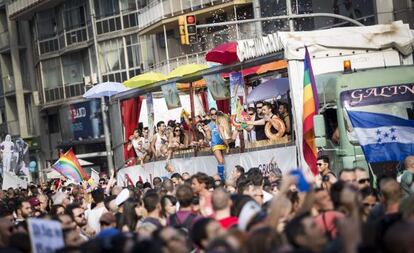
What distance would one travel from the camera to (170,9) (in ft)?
168

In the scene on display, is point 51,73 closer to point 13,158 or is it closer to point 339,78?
point 13,158

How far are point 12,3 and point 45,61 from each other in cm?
489

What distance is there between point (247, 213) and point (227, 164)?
40.8ft

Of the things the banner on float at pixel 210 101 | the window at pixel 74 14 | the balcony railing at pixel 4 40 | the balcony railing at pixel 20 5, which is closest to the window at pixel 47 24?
the balcony railing at pixel 20 5

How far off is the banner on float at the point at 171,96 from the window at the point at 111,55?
32027mm

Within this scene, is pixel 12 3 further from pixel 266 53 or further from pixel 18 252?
pixel 18 252

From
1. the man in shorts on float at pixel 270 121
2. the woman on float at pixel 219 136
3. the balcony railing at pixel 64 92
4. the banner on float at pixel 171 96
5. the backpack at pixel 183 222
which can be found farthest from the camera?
the balcony railing at pixel 64 92

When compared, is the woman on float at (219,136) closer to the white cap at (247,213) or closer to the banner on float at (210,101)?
A: the banner on float at (210,101)

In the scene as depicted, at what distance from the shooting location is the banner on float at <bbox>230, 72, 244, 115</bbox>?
74.4 ft

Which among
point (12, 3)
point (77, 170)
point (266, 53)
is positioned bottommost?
point (77, 170)

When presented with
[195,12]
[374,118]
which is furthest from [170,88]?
[195,12]

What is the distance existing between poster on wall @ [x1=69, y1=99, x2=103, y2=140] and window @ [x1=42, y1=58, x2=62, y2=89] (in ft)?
9.36

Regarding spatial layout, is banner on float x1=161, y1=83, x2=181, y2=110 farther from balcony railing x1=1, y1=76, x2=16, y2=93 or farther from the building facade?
balcony railing x1=1, y1=76, x2=16, y2=93

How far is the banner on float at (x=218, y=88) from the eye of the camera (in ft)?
77.1
